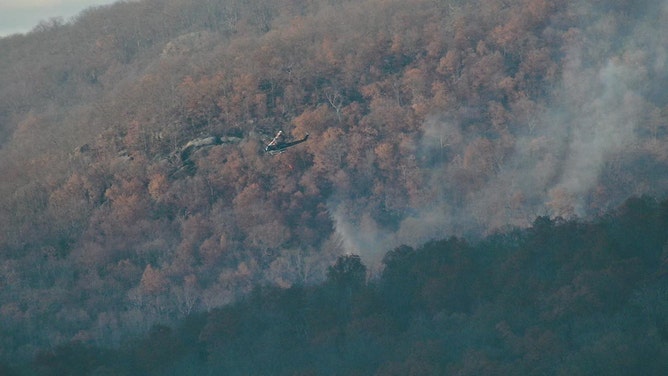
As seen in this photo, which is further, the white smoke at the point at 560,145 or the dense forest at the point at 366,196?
the white smoke at the point at 560,145

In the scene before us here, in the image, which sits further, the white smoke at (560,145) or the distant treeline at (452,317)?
the white smoke at (560,145)

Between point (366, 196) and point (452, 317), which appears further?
point (366, 196)

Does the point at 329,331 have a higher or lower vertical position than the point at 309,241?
higher

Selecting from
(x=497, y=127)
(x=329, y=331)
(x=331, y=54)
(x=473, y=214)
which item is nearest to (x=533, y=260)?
(x=329, y=331)

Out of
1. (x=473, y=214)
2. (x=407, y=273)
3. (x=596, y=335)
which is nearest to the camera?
(x=596, y=335)

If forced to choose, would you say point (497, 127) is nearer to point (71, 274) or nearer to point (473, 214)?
point (473, 214)
